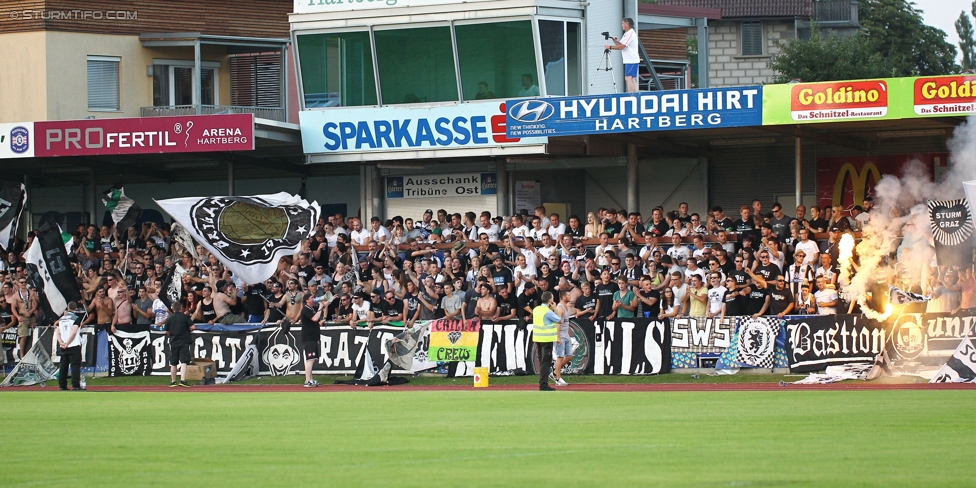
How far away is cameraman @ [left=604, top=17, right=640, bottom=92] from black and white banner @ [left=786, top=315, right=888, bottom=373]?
959cm

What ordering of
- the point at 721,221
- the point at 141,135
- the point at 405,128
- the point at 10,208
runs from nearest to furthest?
the point at 721,221 → the point at 10,208 → the point at 405,128 → the point at 141,135

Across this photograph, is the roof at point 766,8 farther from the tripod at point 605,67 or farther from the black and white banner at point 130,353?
the black and white banner at point 130,353

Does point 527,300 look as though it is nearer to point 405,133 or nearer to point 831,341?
point 831,341

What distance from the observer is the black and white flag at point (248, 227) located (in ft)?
93.8

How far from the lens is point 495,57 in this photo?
32.6 meters

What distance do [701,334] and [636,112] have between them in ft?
21.2

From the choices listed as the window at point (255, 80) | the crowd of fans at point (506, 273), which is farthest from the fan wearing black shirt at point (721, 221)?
the window at point (255, 80)

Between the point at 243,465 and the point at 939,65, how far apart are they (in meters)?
71.2

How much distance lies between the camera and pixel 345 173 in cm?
3753

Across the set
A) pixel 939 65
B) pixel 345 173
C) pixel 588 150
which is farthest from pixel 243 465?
pixel 939 65

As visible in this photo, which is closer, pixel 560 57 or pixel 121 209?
pixel 560 57

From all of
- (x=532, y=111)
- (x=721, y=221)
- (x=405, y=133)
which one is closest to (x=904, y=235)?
(x=721, y=221)

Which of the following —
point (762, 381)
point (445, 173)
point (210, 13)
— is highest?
point (210, 13)

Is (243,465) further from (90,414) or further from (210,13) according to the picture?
(210,13)
